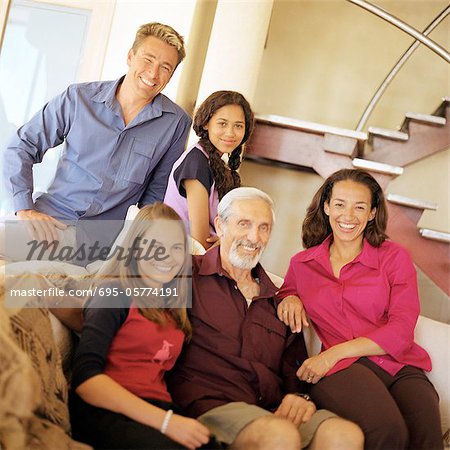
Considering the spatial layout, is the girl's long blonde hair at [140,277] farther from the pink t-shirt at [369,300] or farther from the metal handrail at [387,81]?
the metal handrail at [387,81]

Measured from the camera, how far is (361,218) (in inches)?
94.6

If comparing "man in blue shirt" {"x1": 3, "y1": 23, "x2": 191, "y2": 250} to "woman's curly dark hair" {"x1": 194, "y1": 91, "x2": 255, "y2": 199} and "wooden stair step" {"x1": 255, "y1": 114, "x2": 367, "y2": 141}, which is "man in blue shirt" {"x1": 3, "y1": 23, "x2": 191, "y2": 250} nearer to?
"woman's curly dark hair" {"x1": 194, "y1": 91, "x2": 255, "y2": 199}

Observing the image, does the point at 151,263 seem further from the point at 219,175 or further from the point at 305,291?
the point at 219,175

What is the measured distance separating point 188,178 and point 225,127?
33 cm

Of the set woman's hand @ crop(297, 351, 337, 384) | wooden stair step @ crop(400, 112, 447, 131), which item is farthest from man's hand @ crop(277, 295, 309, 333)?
wooden stair step @ crop(400, 112, 447, 131)

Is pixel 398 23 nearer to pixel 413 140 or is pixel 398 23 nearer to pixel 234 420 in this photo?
pixel 413 140

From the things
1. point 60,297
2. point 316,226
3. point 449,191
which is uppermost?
point 449,191

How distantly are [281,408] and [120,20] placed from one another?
106 inches

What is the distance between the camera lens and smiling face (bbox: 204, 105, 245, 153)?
2.88 meters

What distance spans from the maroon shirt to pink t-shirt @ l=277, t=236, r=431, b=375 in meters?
0.16

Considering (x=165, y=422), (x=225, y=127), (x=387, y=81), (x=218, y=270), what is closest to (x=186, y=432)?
(x=165, y=422)

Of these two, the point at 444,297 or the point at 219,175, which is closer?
the point at 219,175

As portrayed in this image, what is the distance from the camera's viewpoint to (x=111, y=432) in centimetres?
157

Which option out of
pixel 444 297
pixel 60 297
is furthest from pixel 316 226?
pixel 444 297
